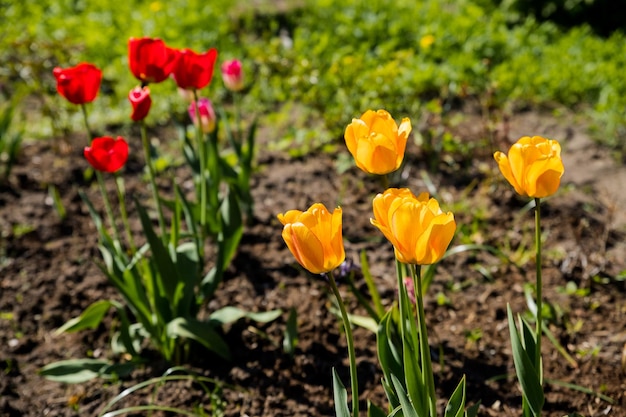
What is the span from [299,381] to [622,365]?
104cm

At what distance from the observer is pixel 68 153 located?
12.8 feet

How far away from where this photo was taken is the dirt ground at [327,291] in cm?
225

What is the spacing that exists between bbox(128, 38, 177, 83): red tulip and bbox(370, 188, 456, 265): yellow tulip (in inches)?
41.9

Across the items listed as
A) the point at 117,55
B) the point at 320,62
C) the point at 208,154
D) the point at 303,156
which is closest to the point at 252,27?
the point at 117,55

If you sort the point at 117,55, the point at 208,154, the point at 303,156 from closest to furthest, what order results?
1. the point at 208,154
2. the point at 303,156
3. the point at 117,55

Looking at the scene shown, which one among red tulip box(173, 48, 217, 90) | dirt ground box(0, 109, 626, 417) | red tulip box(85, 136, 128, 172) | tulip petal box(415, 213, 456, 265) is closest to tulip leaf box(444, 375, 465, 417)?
tulip petal box(415, 213, 456, 265)

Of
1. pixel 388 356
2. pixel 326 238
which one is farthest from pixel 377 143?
pixel 388 356

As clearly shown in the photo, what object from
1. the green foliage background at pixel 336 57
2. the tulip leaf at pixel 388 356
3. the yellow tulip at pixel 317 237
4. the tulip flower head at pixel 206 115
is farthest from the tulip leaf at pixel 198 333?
the green foliage background at pixel 336 57

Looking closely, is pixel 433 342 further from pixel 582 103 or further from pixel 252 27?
pixel 252 27

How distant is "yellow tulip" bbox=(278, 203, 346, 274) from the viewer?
129 cm

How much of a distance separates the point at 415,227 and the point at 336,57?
3364 mm

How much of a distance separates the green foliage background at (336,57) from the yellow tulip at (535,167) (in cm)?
199

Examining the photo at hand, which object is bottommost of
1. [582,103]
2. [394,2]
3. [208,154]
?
[582,103]

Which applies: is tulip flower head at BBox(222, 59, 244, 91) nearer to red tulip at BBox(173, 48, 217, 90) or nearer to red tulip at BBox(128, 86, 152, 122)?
red tulip at BBox(173, 48, 217, 90)
